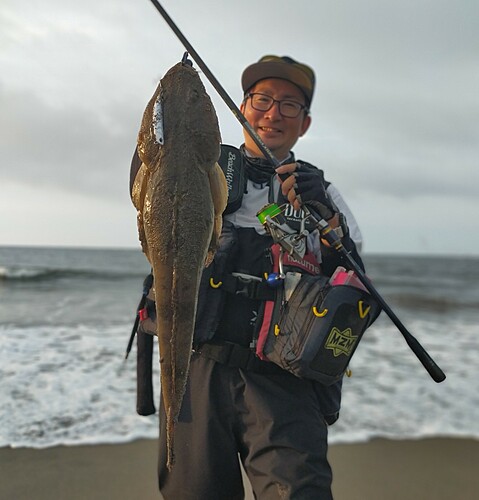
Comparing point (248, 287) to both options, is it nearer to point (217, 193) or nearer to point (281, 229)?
point (281, 229)

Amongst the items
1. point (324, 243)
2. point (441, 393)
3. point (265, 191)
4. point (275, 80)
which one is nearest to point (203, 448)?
point (324, 243)

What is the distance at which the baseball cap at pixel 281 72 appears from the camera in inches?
127

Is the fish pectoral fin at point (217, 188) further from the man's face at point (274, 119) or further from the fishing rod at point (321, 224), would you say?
the man's face at point (274, 119)

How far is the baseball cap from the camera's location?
3.24 metres

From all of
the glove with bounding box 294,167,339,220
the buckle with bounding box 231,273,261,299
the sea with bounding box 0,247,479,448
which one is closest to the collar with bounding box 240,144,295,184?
the glove with bounding box 294,167,339,220

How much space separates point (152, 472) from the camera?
15.5ft

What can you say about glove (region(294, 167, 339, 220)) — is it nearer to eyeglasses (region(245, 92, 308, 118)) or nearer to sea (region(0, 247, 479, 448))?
eyeglasses (region(245, 92, 308, 118))

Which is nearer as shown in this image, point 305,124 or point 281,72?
point 281,72

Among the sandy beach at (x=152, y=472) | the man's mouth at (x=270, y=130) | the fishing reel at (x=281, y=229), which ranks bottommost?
the sandy beach at (x=152, y=472)

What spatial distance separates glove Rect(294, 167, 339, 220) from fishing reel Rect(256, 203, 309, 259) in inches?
4.5

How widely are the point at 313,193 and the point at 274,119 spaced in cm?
80

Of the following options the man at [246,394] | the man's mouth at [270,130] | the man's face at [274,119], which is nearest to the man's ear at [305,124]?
the man's face at [274,119]

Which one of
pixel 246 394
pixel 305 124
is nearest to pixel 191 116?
pixel 246 394

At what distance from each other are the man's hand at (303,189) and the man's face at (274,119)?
2.07 feet
